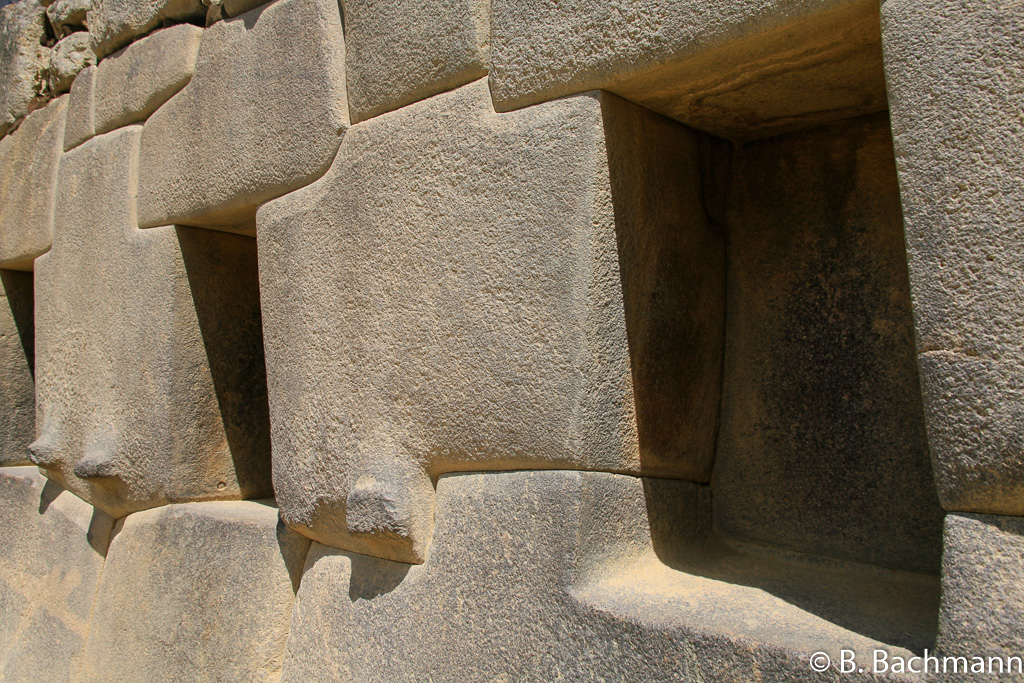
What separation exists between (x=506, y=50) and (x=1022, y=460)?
0.90 meters

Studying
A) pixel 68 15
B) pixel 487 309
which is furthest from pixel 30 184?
pixel 487 309

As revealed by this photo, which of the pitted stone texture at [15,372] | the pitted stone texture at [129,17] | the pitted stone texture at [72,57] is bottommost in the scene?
the pitted stone texture at [15,372]

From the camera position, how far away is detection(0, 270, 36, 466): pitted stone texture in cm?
262

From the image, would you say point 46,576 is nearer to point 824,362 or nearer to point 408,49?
point 408,49

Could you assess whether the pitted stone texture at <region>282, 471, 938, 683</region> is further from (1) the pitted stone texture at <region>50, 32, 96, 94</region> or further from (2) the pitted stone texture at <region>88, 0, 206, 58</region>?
(1) the pitted stone texture at <region>50, 32, 96, 94</region>

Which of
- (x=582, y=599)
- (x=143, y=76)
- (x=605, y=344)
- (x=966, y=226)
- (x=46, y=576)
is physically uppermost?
(x=143, y=76)

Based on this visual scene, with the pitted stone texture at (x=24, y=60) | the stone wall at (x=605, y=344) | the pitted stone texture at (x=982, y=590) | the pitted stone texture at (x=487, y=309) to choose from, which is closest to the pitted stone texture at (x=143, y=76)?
the stone wall at (x=605, y=344)

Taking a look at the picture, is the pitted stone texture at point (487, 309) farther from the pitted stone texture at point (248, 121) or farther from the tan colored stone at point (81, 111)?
the tan colored stone at point (81, 111)

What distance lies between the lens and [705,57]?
1059 millimetres

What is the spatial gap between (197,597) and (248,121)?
101 centimetres

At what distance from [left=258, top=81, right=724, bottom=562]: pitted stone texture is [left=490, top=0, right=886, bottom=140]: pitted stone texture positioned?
0.15ft

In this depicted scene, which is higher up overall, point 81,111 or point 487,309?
point 81,111

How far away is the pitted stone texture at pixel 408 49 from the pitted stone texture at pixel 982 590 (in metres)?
0.95

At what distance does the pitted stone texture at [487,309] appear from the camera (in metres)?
1.15
